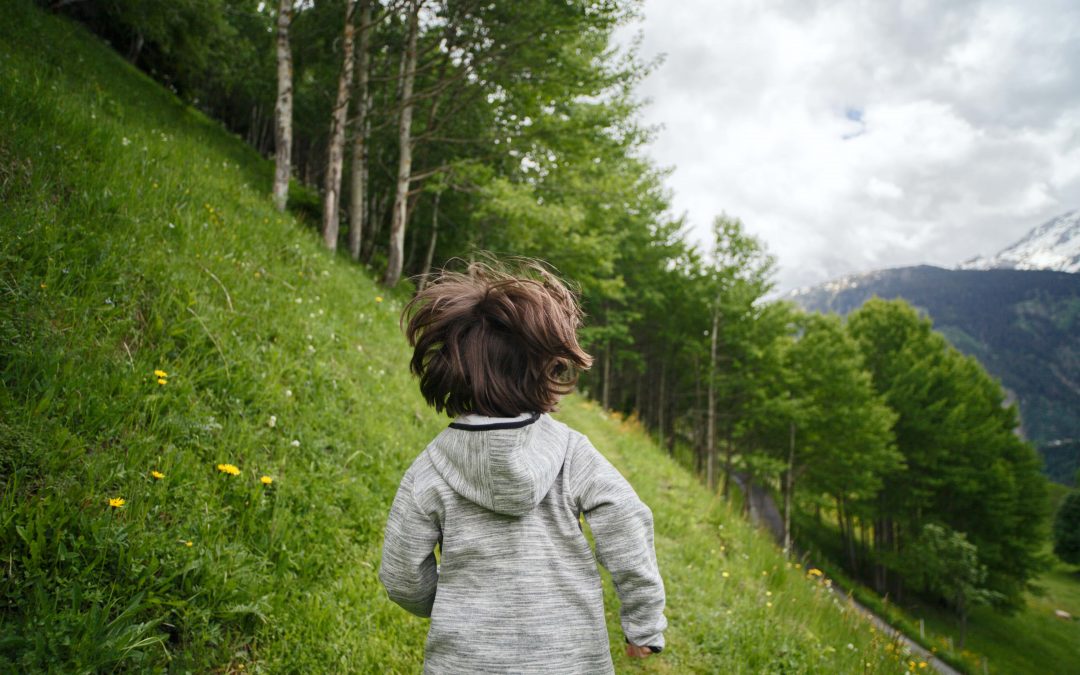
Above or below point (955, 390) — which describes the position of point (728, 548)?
below

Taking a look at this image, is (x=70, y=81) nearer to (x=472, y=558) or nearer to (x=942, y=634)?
(x=472, y=558)

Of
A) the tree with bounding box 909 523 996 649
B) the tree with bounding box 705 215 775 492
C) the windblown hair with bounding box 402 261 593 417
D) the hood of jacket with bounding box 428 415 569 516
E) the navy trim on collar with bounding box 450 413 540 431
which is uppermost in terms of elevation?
the tree with bounding box 705 215 775 492

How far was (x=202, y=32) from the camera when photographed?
11.6 meters

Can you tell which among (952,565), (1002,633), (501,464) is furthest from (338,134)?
(1002,633)

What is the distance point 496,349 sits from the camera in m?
1.64

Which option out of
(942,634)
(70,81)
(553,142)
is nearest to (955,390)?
(942,634)

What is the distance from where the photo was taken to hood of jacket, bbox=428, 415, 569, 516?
57.4 inches

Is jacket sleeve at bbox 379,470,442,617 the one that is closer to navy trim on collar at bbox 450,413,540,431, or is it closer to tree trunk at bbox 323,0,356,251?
navy trim on collar at bbox 450,413,540,431

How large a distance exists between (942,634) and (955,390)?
1286 centimetres

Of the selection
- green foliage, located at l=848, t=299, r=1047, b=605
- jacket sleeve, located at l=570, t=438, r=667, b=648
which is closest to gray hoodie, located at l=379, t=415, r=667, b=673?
jacket sleeve, located at l=570, t=438, r=667, b=648

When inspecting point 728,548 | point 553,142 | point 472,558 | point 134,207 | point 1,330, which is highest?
point 553,142

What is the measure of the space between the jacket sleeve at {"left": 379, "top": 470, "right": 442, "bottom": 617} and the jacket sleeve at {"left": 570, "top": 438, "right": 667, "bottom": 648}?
1.69 feet

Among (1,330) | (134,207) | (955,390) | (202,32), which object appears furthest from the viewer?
(955,390)

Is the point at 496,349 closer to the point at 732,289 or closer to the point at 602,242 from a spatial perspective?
the point at 602,242
